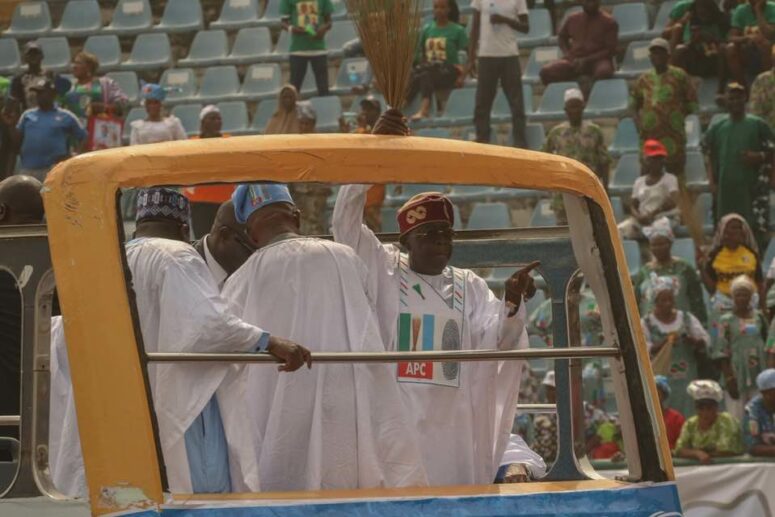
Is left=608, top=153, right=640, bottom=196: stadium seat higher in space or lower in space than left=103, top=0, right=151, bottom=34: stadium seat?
lower

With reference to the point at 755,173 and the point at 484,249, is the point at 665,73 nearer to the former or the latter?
the point at 755,173


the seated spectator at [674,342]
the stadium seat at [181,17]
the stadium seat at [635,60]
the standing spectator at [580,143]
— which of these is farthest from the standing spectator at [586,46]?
the stadium seat at [181,17]

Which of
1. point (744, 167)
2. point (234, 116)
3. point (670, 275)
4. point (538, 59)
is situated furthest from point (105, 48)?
point (670, 275)

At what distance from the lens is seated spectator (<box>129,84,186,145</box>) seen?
1700 cm

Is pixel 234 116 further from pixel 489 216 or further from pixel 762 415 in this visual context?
pixel 762 415

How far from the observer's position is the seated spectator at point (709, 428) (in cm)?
1176

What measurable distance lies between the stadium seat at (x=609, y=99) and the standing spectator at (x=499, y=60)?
949mm

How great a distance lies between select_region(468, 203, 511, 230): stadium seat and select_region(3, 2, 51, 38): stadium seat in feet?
24.5

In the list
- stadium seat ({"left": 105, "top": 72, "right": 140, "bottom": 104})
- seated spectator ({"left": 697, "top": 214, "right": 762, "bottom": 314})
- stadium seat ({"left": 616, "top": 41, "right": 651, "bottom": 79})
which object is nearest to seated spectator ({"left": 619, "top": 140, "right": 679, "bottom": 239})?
seated spectator ({"left": 697, "top": 214, "right": 762, "bottom": 314})

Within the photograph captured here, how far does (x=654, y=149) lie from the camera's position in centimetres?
1589

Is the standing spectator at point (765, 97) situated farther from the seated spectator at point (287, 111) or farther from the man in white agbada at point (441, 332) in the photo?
the man in white agbada at point (441, 332)

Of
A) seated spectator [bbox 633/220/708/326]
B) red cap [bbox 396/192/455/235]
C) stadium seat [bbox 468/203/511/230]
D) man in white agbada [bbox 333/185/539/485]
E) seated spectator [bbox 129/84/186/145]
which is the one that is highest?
red cap [bbox 396/192/455/235]

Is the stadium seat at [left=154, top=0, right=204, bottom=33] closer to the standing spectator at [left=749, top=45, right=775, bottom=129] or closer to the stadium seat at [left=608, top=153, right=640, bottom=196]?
the stadium seat at [left=608, top=153, right=640, bottom=196]

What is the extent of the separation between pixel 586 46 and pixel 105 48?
653cm
